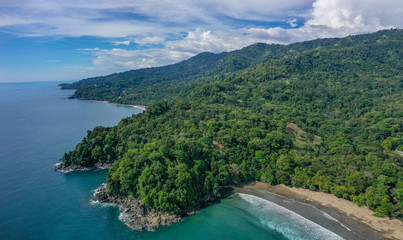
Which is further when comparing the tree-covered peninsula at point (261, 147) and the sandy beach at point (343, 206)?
the tree-covered peninsula at point (261, 147)

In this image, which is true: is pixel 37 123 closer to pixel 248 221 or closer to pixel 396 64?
pixel 248 221

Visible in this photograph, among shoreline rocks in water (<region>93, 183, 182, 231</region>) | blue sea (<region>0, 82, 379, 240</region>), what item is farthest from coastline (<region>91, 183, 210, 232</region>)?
blue sea (<region>0, 82, 379, 240</region>)

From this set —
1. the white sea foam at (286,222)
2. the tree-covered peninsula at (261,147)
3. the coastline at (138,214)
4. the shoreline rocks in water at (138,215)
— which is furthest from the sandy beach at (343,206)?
the shoreline rocks in water at (138,215)

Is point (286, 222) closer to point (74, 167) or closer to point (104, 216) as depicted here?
point (104, 216)

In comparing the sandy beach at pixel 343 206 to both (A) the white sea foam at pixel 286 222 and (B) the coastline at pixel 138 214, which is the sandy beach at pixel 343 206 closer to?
(A) the white sea foam at pixel 286 222

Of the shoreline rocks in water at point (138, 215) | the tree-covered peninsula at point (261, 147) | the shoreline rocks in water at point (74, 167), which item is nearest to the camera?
the shoreline rocks in water at point (138, 215)

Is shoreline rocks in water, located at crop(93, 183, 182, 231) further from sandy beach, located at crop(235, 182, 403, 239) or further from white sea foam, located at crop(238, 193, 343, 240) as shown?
sandy beach, located at crop(235, 182, 403, 239)

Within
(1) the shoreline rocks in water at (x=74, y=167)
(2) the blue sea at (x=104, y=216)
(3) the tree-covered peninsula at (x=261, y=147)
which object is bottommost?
(2) the blue sea at (x=104, y=216)
